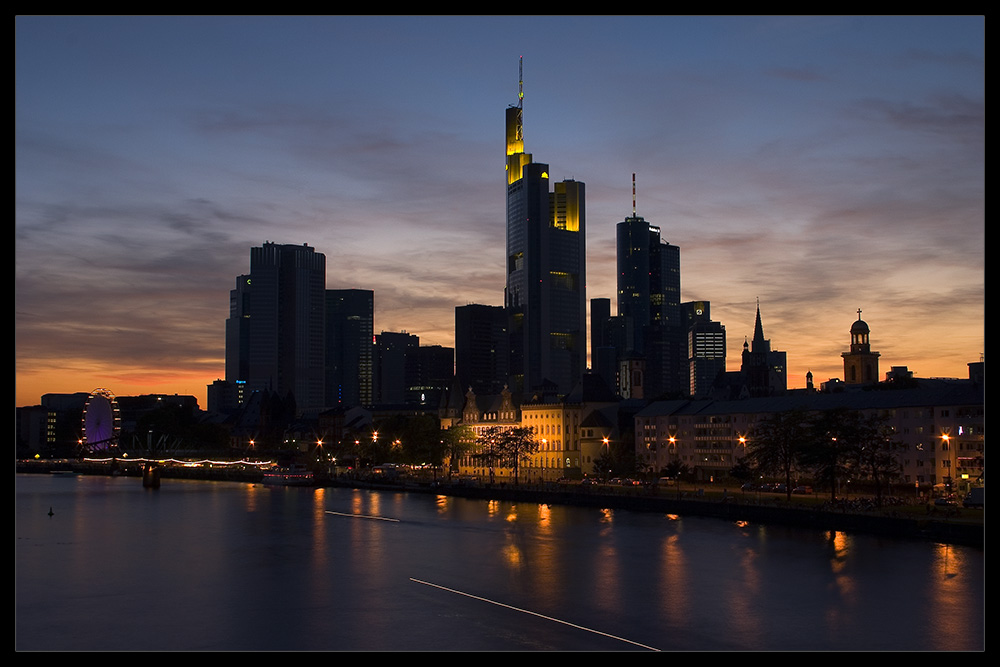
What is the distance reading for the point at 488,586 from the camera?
62.3 metres

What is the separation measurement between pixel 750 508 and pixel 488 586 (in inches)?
1602

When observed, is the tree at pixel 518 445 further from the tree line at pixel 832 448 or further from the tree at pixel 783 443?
the tree line at pixel 832 448

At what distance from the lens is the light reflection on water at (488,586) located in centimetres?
4956

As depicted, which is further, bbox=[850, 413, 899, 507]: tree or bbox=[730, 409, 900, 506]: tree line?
bbox=[850, 413, 899, 507]: tree

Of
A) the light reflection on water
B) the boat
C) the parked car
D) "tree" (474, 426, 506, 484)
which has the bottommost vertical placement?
the light reflection on water

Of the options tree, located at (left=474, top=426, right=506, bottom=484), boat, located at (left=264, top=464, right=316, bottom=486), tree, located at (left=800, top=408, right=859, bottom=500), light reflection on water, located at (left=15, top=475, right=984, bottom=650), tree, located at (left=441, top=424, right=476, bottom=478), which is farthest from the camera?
tree, located at (left=441, top=424, right=476, bottom=478)

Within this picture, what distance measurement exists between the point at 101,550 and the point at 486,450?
99313 millimetres

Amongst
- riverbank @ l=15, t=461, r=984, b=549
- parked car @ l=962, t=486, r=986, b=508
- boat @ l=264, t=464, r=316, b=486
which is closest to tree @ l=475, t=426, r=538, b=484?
riverbank @ l=15, t=461, r=984, b=549

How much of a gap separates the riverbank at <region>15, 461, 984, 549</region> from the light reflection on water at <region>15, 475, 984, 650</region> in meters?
2.20

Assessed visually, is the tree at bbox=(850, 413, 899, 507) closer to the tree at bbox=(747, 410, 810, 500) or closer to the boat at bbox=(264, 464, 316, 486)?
the tree at bbox=(747, 410, 810, 500)

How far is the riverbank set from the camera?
76.6m

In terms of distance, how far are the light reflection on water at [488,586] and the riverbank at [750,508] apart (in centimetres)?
220

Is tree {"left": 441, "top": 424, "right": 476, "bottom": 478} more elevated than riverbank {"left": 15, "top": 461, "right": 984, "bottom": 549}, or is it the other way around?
tree {"left": 441, "top": 424, "right": 476, "bottom": 478}

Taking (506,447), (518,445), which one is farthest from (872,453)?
(506,447)
